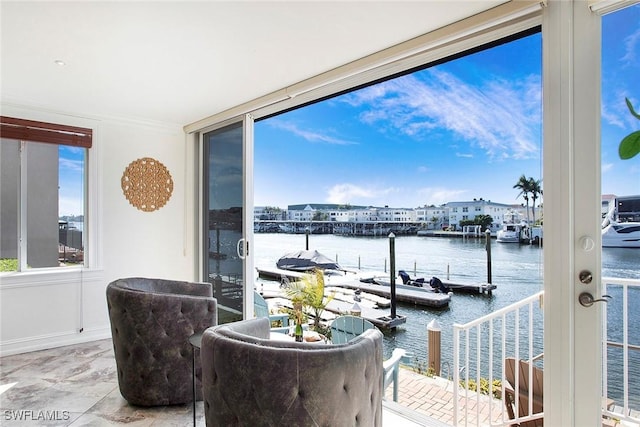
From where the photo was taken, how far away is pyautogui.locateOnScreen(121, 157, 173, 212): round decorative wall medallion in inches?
161

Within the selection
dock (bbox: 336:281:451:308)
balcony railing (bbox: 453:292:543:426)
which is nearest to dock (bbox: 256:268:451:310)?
dock (bbox: 336:281:451:308)

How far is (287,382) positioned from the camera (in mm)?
1332

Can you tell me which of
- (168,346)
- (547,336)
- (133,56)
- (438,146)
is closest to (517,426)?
(547,336)

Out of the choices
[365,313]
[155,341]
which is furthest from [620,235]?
[365,313]

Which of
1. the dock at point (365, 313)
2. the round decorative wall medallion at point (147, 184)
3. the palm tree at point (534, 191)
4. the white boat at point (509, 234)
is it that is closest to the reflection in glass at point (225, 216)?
the round decorative wall medallion at point (147, 184)

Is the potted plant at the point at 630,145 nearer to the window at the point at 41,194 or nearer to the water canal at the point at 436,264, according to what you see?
the water canal at the point at 436,264

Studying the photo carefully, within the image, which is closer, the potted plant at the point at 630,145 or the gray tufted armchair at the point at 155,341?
the potted plant at the point at 630,145

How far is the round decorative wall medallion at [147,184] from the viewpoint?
161 inches

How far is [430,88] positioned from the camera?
503 centimetres

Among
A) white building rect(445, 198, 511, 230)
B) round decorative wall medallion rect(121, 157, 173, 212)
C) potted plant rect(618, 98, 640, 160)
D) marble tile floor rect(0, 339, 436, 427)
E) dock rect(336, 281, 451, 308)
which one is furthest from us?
dock rect(336, 281, 451, 308)

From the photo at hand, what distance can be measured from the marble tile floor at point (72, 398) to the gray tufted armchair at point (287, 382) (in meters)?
1.02

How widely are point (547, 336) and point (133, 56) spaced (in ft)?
9.45

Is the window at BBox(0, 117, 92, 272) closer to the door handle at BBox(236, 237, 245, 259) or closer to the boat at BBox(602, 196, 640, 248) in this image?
the door handle at BBox(236, 237, 245, 259)

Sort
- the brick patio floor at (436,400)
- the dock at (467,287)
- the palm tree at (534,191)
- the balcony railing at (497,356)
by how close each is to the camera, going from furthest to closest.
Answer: the dock at (467,287) < the brick patio floor at (436,400) < the balcony railing at (497,356) < the palm tree at (534,191)
